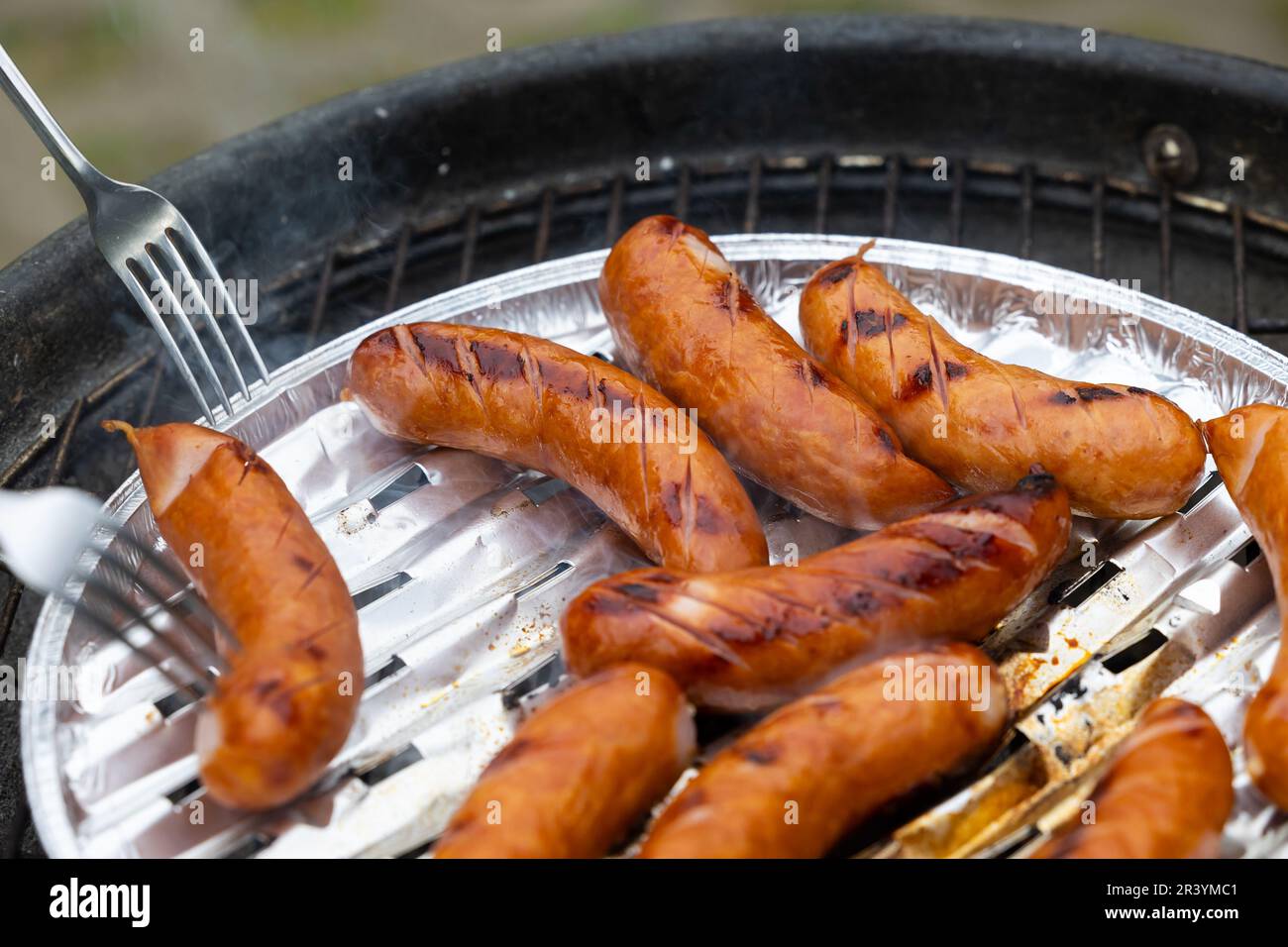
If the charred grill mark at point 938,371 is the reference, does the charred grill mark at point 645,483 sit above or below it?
below

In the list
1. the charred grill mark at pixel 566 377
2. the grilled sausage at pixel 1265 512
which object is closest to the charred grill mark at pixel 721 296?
the charred grill mark at pixel 566 377

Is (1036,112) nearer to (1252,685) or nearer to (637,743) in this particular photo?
(1252,685)

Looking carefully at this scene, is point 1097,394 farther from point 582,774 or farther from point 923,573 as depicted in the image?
point 582,774

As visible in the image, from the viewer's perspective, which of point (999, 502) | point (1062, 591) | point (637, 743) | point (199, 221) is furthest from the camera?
point (199, 221)

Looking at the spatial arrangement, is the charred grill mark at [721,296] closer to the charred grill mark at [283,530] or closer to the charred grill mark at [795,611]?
the charred grill mark at [795,611]

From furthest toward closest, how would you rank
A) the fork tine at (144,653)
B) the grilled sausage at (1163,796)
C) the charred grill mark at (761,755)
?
the fork tine at (144,653)
the charred grill mark at (761,755)
the grilled sausage at (1163,796)

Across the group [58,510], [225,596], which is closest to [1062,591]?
[225,596]

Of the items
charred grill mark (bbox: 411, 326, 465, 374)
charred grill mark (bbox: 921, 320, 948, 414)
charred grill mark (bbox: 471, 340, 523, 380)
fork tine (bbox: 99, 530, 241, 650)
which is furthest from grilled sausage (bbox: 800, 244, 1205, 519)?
fork tine (bbox: 99, 530, 241, 650)
